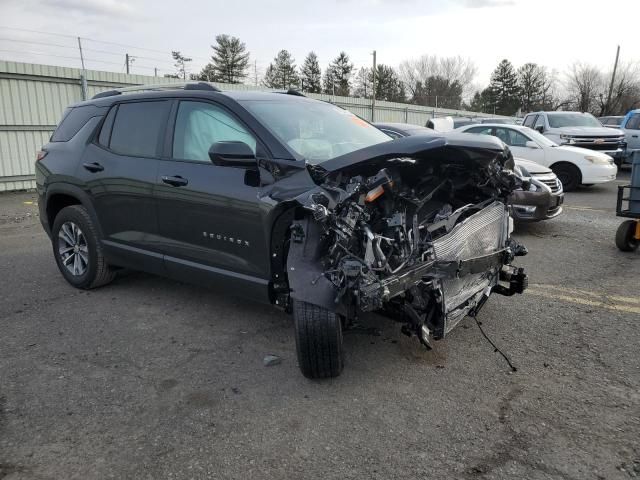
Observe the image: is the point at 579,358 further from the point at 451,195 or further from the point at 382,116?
the point at 382,116

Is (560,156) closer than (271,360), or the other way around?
(271,360)

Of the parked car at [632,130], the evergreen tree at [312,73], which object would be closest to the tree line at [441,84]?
the evergreen tree at [312,73]

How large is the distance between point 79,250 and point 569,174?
10516 mm

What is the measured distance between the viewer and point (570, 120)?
48.0 feet

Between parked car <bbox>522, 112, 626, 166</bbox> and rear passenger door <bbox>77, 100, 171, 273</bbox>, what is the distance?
1267 centimetres

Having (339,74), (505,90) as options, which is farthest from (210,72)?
(505,90)

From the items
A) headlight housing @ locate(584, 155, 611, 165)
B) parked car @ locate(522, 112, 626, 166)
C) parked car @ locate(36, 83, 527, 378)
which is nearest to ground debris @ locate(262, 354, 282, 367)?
parked car @ locate(36, 83, 527, 378)

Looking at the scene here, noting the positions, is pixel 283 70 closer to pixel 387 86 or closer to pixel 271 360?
pixel 387 86

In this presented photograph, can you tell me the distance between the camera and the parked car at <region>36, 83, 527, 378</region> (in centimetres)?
296

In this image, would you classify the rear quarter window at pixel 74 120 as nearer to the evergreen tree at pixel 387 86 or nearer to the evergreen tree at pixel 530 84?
the evergreen tree at pixel 387 86

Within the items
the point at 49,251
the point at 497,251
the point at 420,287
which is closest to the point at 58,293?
the point at 49,251

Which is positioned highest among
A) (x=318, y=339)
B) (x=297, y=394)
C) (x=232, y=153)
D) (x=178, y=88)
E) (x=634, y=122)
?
(x=178, y=88)

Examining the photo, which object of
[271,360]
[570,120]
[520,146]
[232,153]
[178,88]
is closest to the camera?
[232,153]

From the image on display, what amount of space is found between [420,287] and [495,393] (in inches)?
31.3
